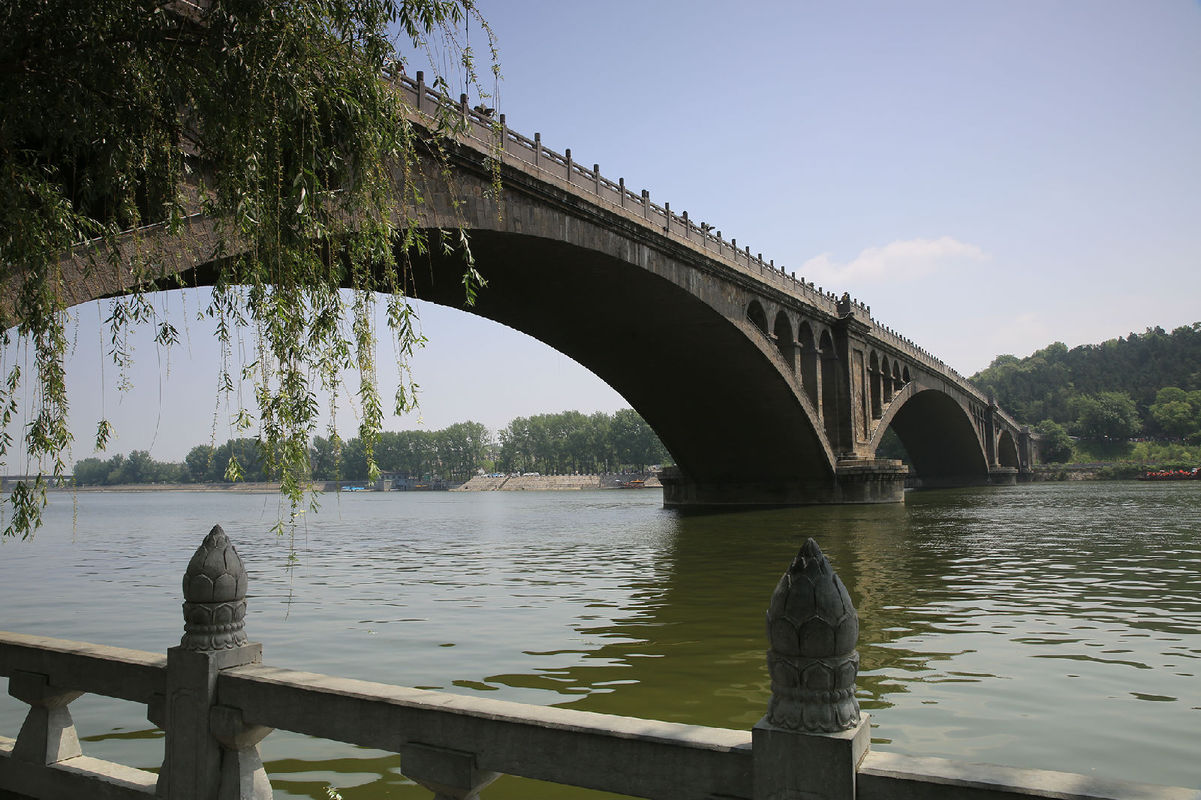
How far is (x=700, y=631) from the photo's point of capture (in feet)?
35.8

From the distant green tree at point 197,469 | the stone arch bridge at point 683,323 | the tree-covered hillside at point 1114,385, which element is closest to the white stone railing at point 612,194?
the stone arch bridge at point 683,323

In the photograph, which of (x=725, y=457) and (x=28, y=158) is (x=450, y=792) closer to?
(x=28, y=158)

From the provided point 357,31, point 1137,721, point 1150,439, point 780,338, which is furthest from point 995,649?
point 1150,439

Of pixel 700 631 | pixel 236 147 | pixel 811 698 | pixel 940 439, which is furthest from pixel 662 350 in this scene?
pixel 940 439

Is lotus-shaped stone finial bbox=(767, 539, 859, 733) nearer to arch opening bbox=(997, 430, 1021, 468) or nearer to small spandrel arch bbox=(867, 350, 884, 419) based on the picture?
small spandrel arch bbox=(867, 350, 884, 419)

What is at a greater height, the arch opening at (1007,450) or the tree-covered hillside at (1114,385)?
the tree-covered hillside at (1114,385)

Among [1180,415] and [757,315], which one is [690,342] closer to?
[757,315]

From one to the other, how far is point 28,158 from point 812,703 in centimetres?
644

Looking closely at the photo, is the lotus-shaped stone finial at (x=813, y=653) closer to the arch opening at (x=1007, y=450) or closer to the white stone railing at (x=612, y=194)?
the white stone railing at (x=612, y=194)

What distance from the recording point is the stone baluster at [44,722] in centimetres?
471

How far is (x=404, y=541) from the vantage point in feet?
95.6

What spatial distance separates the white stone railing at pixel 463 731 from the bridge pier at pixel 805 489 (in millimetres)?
38315

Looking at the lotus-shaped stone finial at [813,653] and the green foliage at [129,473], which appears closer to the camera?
the lotus-shaped stone finial at [813,653]

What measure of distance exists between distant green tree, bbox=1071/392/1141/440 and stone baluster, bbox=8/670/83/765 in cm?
14827
